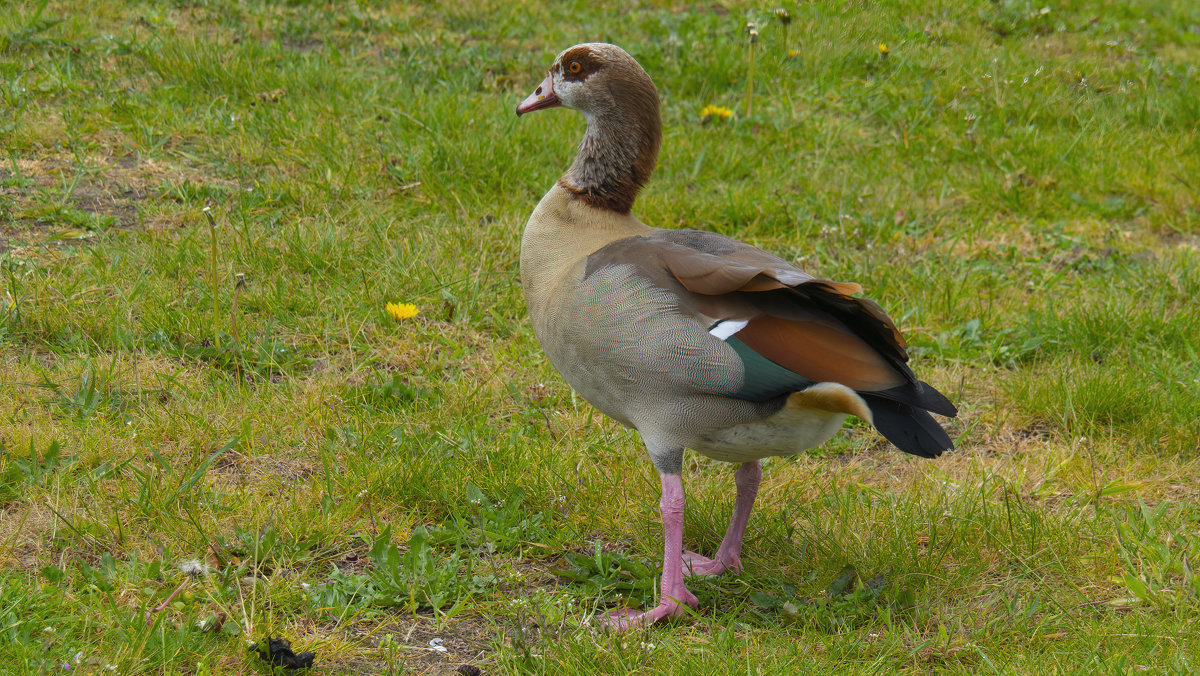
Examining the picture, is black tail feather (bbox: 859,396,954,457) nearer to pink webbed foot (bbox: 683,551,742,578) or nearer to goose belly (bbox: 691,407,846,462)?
goose belly (bbox: 691,407,846,462)

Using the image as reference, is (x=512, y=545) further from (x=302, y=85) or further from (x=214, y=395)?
(x=302, y=85)

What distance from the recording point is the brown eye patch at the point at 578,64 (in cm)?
366

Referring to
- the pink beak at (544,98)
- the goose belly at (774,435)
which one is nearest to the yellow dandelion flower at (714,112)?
the pink beak at (544,98)

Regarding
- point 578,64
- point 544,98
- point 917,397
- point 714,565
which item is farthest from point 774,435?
point 544,98

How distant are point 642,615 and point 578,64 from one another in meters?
1.90

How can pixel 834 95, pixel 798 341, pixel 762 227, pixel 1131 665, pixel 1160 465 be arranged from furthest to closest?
pixel 834 95
pixel 762 227
pixel 1160 465
pixel 798 341
pixel 1131 665

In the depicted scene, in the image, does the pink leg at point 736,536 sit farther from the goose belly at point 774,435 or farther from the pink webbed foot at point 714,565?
the goose belly at point 774,435

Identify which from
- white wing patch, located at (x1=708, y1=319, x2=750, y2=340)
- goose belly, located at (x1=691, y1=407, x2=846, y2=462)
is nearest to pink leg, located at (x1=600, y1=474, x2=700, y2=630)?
goose belly, located at (x1=691, y1=407, x2=846, y2=462)

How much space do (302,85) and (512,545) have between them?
385cm

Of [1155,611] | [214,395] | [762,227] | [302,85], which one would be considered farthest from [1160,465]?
[302,85]

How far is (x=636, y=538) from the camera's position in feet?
11.4

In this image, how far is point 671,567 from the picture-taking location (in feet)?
10.3

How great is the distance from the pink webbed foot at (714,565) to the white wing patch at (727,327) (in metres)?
0.81

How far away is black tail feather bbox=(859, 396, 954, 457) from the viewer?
279 centimetres
